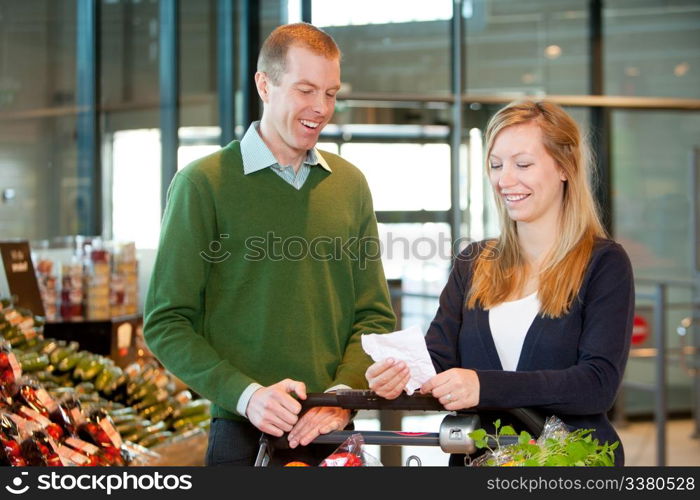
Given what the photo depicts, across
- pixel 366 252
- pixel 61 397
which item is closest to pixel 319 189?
pixel 366 252

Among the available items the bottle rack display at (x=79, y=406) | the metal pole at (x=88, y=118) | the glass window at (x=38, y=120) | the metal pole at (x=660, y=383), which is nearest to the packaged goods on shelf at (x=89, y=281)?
the bottle rack display at (x=79, y=406)

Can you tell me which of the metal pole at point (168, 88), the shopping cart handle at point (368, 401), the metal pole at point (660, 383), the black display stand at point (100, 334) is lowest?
the metal pole at point (660, 383)

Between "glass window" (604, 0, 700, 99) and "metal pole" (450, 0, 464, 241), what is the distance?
4.22ft

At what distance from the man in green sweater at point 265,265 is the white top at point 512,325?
13.9 inches

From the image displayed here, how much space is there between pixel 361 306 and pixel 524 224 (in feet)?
1.51

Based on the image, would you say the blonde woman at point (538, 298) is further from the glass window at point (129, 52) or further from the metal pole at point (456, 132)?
the metal pole at point (456, 132)

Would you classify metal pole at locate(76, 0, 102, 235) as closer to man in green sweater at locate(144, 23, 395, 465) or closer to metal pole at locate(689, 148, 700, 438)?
man in green sweater at locate(144, 23, 395, 465)

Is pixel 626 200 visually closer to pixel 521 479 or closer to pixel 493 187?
pixel 493 187

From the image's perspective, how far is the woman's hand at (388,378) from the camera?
196 centimetres

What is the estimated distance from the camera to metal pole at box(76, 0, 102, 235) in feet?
18.8

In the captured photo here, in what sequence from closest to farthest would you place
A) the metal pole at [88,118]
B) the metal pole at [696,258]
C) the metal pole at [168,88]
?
1. the metal pole at [88,118]
2. the metal pole at [168,88]
3. the metal pole at [696,258]

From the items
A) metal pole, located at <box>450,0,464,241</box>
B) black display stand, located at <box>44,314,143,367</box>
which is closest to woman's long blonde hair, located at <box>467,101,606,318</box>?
black display stand, located at <box>44,314,143,367</box>

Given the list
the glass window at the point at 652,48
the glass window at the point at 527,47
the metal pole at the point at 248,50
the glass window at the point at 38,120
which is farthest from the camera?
the glass window at the point at 652,48

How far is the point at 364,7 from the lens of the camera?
24.7 ft
